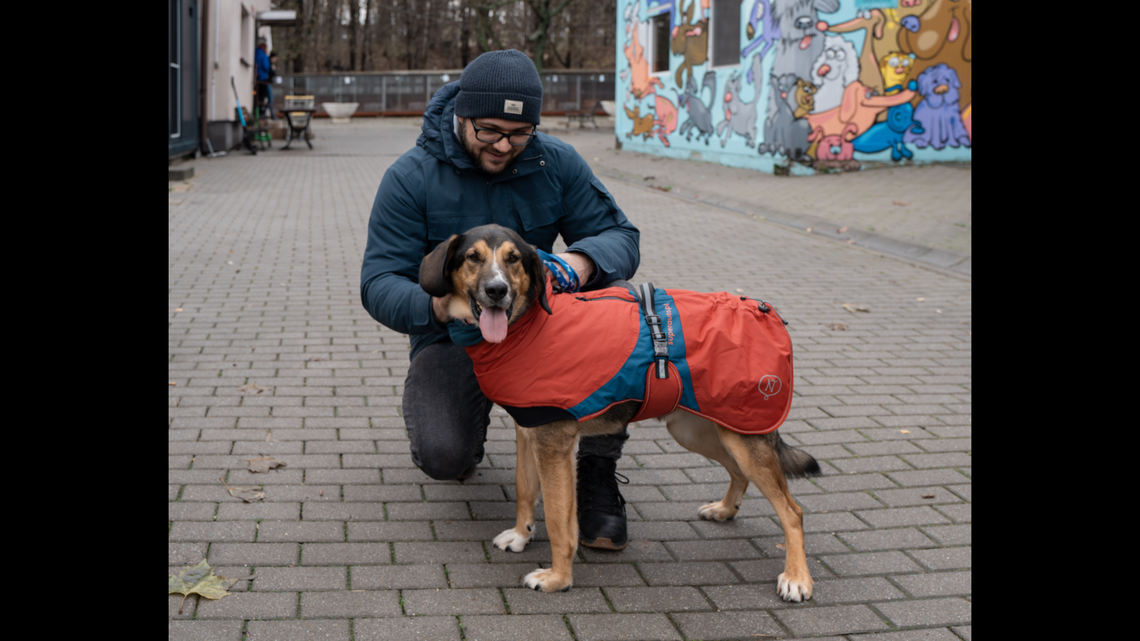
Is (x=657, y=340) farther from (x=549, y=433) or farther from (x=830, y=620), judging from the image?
(x=830, y=620)

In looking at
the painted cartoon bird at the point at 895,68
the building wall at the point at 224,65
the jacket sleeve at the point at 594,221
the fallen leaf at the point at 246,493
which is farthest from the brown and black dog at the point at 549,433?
the building wall at the point at 224,65

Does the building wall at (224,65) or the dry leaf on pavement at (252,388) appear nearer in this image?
the dry leaf on pavement at (252,388)

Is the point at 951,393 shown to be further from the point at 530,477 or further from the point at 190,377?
the point at 190,377

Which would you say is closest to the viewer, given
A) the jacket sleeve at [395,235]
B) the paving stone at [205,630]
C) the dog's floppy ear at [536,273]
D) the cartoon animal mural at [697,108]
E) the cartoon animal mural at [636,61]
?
the paving stone at [205,630]

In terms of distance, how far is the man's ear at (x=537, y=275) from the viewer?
3137 mm

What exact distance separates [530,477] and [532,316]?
732mm

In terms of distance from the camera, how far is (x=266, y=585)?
3143mm

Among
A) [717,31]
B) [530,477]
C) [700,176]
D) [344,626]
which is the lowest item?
[344,626]

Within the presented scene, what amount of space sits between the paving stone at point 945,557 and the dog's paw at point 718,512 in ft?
2.36

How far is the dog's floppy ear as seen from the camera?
313 cm

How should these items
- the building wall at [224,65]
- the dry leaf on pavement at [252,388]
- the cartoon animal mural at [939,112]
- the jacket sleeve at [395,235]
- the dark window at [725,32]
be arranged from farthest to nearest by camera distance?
the building wall at [224,65] → the dark window at [725,32] → the cartoon animal mural at [939,112] → the dry leaf on pavement at [252,388] → the jacket sleeve at [395,235]

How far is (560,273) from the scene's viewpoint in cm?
347

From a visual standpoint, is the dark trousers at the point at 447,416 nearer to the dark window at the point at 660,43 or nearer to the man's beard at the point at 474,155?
the man's beard at the point at 474,155

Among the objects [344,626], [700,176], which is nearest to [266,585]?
[344,626]
